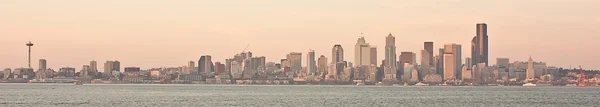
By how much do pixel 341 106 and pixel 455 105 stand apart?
13.4 meters

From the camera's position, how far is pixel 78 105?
107m

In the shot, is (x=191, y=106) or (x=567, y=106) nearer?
(x=191, y=106)

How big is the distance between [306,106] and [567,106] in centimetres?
2808

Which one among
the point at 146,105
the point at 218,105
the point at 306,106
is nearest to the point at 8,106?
the point at 146,105

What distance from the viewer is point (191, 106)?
10831 cm

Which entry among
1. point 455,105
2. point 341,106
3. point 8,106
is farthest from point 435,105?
point 8,106

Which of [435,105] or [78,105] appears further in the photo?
[435,105]

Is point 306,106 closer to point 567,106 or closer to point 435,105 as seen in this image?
point 435,105

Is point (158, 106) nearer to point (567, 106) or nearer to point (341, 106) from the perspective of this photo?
point (341, 106)

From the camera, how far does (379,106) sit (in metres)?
112

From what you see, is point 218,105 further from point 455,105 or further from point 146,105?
point 455,105

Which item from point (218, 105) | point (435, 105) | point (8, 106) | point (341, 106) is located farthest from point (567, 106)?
point (8, 106)

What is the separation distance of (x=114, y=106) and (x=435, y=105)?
3368 cm

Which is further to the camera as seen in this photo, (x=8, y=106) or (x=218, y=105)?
(x=218, y=105)
